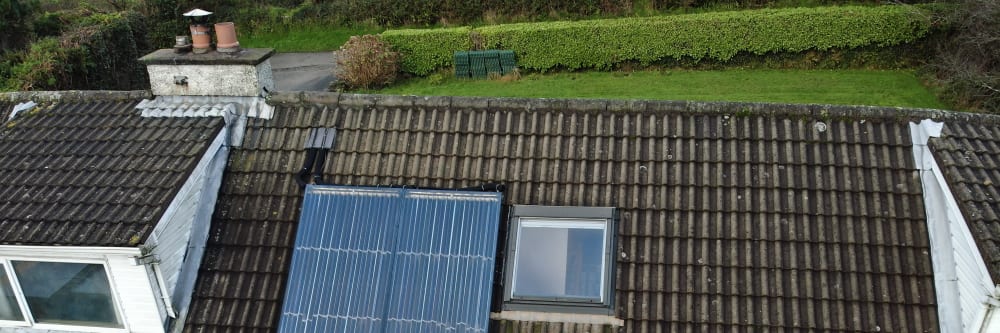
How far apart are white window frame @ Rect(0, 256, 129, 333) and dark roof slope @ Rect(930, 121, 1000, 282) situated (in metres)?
7.82

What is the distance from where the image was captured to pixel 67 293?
6688 mm

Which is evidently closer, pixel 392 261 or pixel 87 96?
pixel 392 261

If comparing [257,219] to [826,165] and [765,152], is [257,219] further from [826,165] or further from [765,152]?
[826,165]

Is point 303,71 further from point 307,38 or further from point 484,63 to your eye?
point 484,63

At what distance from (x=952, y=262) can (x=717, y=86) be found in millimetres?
17048

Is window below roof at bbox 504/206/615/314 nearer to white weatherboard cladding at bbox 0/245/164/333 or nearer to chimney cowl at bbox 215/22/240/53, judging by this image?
white weatherboard cladding at bbox 0/245/164/333

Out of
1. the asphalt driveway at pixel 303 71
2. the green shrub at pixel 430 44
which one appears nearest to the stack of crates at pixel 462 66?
the green shrub at pixel 430 44

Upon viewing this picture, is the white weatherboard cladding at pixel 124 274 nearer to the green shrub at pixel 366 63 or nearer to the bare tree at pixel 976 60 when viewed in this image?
the green shrub at pixel 366 63

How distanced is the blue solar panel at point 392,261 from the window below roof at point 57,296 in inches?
72.3

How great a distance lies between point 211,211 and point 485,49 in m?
18.9

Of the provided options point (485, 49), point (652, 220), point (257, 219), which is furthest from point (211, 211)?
point (485, 49)

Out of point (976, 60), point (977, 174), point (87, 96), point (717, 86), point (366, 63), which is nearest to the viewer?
point (977, 174)

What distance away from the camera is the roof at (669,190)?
252 inches

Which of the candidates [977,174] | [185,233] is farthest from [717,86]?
[185,233]
